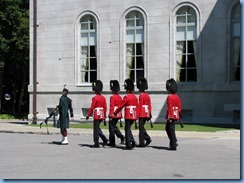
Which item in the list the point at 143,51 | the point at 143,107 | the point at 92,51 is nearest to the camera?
the point at 143,107

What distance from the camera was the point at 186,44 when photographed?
3022cm

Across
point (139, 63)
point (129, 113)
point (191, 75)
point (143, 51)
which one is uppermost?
point (143, 51)

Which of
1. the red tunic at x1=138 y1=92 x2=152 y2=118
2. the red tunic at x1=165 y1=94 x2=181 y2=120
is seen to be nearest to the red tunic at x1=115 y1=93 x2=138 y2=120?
the red tunic at x1=138 y1=92 x2=152 y2=118

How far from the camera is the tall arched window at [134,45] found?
103ft

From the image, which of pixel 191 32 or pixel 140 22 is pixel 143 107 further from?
pixel 140 22

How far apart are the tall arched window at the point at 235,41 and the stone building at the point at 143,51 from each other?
0.05 metres

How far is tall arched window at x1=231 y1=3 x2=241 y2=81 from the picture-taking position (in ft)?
94.2

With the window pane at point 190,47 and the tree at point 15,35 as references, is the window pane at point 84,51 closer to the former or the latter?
the window pane at point 190,47

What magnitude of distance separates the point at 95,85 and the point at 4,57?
2764 cm

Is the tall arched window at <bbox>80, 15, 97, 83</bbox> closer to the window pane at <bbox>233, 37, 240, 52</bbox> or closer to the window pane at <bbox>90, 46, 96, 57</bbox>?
the window pane at <bbox>90, 46, 96, 57</bbox>

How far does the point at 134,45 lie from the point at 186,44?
330cm

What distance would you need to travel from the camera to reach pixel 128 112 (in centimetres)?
1622

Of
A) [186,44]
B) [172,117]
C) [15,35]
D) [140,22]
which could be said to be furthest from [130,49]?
[172,117]

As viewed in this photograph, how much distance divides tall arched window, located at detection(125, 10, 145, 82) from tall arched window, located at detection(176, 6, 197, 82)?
7.55 ft
